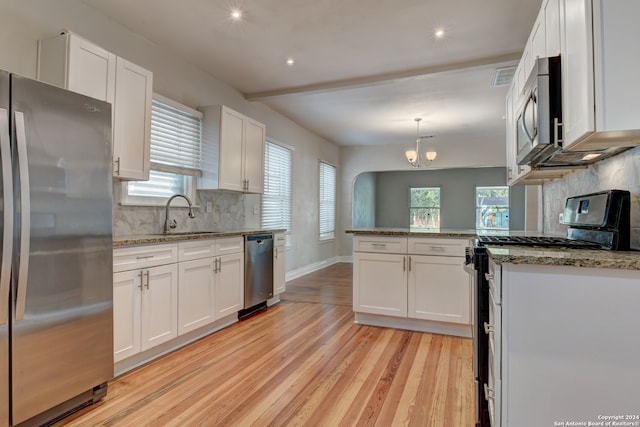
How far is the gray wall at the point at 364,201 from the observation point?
866cm

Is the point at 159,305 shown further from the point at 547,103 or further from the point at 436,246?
the point at 547,103

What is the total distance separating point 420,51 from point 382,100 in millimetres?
1484

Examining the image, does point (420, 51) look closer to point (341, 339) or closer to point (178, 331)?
point (341, 339)

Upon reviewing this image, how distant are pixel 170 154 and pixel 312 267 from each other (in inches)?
155

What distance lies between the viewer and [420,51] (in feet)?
11.2

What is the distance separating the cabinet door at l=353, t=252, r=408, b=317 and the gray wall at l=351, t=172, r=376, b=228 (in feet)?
15.4

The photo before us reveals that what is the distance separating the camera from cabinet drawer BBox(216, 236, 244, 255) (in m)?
3.31

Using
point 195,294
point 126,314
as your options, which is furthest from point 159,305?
point 195,294

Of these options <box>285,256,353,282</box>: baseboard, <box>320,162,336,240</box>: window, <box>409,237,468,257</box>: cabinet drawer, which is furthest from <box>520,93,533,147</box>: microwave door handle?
<box>320,162,336,240</box>: window

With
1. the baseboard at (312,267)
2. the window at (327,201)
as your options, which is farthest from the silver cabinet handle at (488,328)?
the window at (327,201)

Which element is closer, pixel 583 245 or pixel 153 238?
pixel 583 245

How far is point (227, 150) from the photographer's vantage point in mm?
3822

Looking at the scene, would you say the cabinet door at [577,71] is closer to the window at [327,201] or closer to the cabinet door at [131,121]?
the cabinet door at [131,121]

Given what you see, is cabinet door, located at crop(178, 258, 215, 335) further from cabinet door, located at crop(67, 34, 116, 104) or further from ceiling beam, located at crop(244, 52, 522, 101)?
ceiling beam, located at crop(244, 52, 522, 101)
